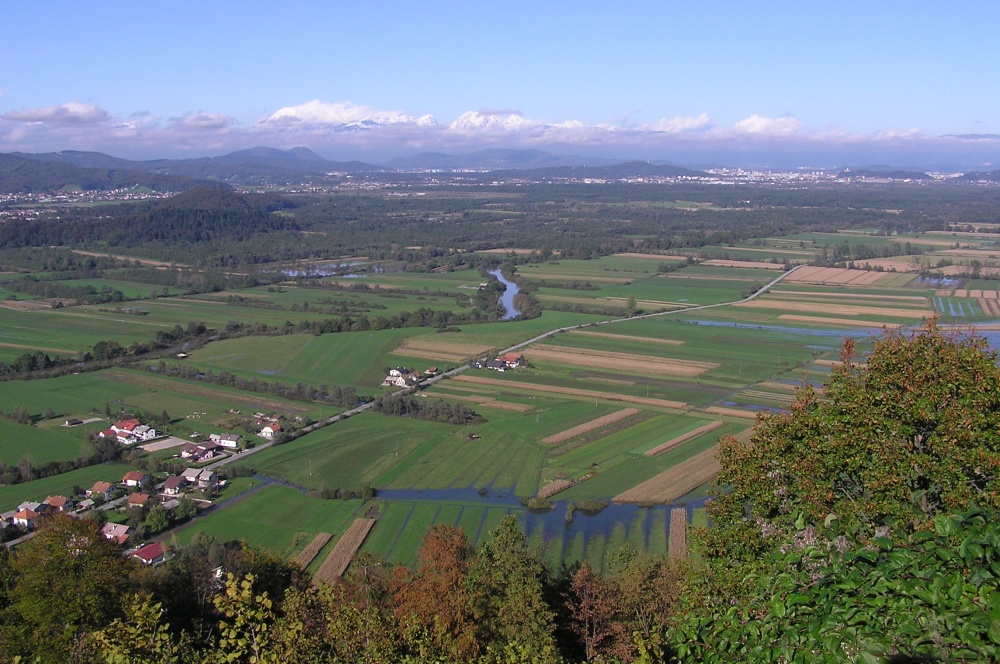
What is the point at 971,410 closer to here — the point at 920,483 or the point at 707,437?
the point at 920,483

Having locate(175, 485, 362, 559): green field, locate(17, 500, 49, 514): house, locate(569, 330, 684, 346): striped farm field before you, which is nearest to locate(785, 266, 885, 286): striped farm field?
locate(569, 330, 684, 346): striped farm field

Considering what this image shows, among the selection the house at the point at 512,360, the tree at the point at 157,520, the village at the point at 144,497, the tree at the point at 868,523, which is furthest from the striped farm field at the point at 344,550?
the house at the point at 512,360

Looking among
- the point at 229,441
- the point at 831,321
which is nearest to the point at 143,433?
the point at 229,441

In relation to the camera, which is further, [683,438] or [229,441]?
[683,438]

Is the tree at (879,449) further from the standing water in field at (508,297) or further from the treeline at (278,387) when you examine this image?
the standing water in field at (508,297)

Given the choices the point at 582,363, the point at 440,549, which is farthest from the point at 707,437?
the point at 440,549

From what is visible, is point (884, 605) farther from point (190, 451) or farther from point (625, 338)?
point (625, 338)

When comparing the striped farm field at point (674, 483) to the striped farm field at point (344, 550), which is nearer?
the striped farm field at point (344, 550)
